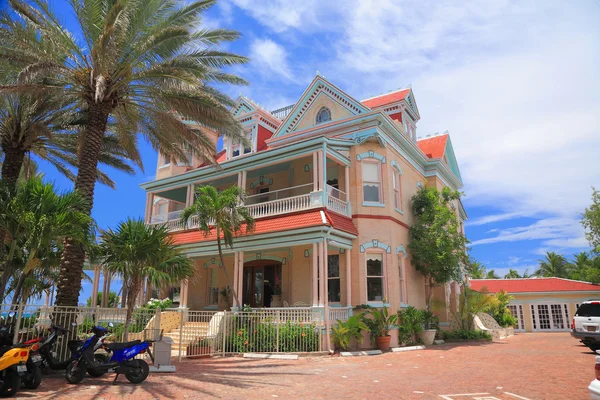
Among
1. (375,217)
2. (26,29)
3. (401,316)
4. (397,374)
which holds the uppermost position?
(26,29)

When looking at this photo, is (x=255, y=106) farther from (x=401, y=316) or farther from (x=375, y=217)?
(x=401, y=316)

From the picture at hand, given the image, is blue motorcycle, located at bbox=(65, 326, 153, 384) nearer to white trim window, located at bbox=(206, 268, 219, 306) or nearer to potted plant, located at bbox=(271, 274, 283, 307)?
potted plant, located at bbox=(271, 274, 283, 307)

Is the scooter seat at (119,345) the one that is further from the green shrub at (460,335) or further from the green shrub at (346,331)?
the green shrub at (460,335)

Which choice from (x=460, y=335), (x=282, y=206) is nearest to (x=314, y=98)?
(x=282, y=206)

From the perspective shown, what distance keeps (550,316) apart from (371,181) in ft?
79.8

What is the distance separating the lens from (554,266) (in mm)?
56781

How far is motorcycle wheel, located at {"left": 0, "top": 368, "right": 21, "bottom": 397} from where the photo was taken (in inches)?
293

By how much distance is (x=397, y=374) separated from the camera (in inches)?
420

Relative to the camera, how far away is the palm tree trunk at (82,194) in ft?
36.4

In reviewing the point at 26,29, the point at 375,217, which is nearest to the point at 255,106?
the point at 375,217

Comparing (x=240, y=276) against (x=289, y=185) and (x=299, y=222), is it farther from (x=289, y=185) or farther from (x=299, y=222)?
(x=289, y=185)

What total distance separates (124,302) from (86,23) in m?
8.22

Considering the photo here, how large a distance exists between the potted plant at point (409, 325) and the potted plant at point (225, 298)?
26.9 feet

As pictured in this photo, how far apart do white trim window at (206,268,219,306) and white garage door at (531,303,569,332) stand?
2636 centimetres
